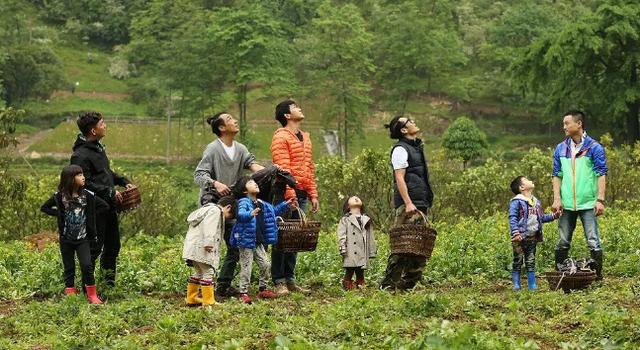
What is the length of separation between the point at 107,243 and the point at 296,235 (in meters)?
1.75

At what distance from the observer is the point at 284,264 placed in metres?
8.63

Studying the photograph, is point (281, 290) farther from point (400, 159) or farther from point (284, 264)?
point (400, 159)

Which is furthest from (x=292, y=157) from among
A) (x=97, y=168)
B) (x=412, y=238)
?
(x=97, y=168)

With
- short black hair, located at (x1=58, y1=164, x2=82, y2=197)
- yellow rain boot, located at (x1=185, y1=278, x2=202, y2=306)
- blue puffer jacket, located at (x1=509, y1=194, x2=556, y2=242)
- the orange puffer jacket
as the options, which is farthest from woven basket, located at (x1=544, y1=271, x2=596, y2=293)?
short black hair, located at (x1=58, y1=164, x2=82, y2=197)

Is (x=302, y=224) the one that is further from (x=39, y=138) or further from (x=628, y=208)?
(x=39, y=138)

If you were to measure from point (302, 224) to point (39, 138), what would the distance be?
49.1 metres

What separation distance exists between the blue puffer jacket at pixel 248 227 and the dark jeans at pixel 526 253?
237 cm

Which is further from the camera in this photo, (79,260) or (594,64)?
(594,64)

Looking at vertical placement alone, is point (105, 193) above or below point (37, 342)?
above

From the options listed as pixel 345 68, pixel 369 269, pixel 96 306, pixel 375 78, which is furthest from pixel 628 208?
pixel 375 78

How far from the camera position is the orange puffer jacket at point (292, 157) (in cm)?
840

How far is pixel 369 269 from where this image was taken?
9.98 m

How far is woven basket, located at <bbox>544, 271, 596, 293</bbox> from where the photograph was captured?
793 centimetres

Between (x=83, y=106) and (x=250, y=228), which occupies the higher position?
(x=83, y=106)
